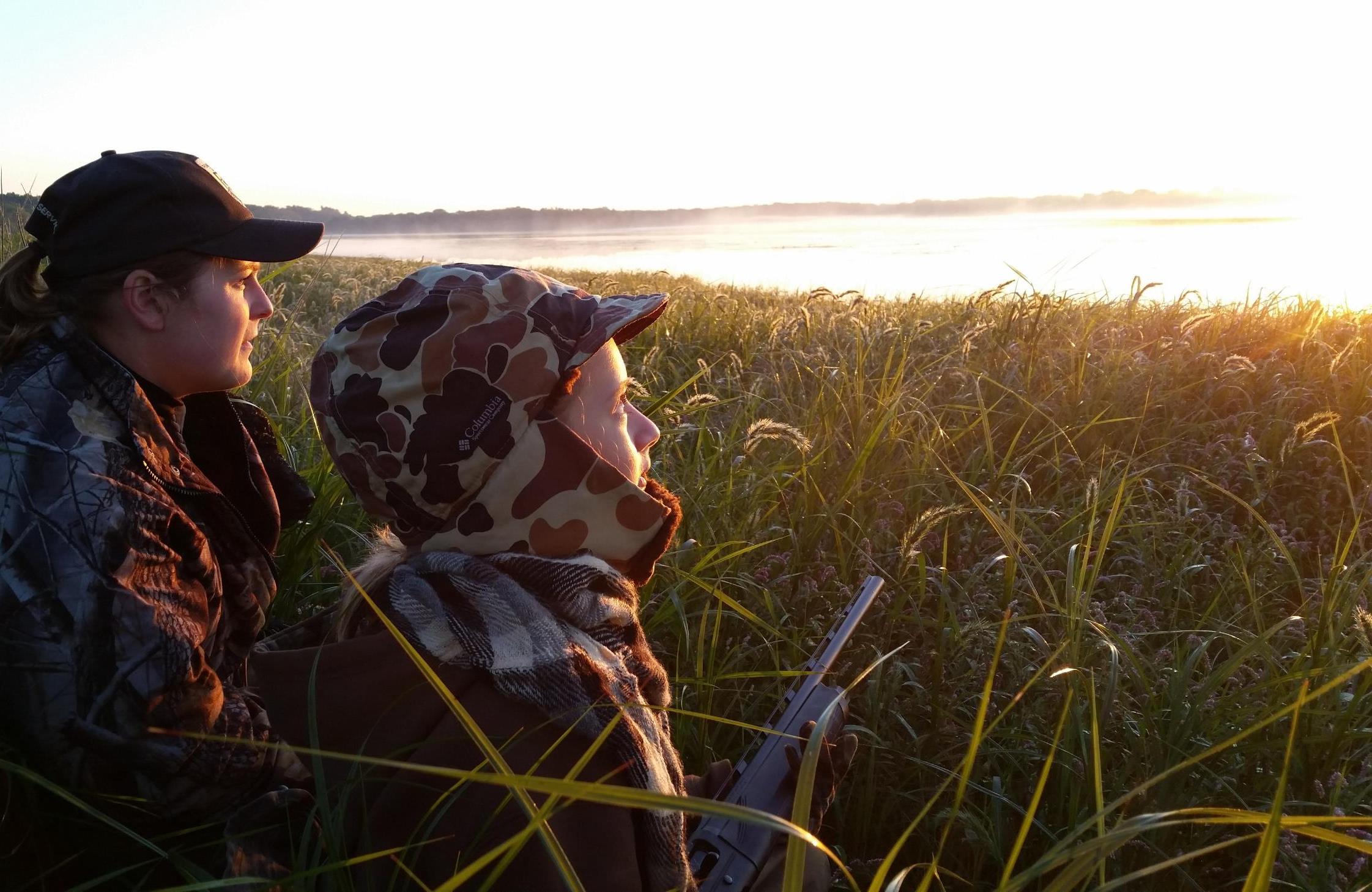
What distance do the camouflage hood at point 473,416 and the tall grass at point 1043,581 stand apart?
1.66ft

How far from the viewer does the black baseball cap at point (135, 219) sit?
85.7 inches

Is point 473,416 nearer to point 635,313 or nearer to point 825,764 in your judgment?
point 635,313

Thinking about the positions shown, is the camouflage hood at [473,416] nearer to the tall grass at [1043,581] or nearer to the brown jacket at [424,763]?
the brown jacket at [424,763]

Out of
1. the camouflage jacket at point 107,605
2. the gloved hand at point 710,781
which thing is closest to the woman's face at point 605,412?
the gloved hand at point 710,781

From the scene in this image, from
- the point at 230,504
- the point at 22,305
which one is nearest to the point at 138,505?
the point at 230,504

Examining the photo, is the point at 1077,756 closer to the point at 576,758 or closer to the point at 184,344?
the point at 576,758

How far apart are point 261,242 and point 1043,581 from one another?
2.57 meters

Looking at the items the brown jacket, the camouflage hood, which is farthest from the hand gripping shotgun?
the camouflage hood

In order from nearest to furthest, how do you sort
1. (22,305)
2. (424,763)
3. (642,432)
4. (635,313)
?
(424,763) < (635,313) < (642,432) < (22,305)

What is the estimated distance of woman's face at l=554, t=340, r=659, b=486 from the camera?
1.86 m

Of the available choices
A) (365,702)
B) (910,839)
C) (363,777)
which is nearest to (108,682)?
(365,702)

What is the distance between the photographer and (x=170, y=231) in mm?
2219

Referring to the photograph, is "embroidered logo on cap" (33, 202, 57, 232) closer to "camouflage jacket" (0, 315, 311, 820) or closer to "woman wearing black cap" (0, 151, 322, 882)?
"woman wearing black cap" (0, 151, 322, 882)

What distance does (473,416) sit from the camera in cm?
172
